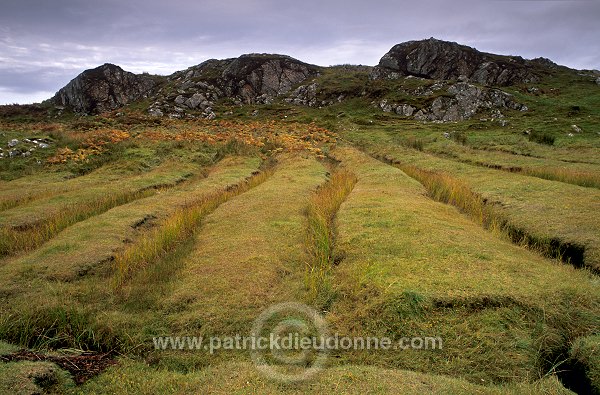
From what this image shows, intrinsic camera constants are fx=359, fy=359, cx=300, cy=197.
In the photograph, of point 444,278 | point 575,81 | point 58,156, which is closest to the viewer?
point 444,278

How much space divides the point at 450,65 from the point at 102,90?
10240 centimetres

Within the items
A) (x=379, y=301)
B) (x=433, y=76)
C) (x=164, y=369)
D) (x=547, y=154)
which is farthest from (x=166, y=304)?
(x=433, y=76)

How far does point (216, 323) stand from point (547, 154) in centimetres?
3193

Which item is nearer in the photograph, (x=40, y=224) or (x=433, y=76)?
(x=40, y=224)

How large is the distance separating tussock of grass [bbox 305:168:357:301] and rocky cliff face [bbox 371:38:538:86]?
99067mm

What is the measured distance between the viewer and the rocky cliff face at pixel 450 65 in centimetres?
10138

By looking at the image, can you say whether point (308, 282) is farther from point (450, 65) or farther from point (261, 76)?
point (450, 65)

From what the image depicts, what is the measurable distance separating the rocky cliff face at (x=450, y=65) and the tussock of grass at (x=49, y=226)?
342 feet

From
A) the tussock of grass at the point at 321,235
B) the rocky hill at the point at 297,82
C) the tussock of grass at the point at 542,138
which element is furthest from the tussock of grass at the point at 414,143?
the rocky hill at the point at 297,82

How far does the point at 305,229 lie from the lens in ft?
42.2

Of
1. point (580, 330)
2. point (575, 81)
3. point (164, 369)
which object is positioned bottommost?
point (164, 369)

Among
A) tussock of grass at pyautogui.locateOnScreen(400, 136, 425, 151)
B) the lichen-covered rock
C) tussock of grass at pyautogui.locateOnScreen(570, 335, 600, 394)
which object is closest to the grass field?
tussock of grass at pyautogui.locateOnScreen(570, 335, 600, 394)

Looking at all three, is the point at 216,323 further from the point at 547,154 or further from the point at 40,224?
the point at 547,154

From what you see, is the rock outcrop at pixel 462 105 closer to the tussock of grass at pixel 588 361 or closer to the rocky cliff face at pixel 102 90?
the tussock of grass at pixel 588 361
